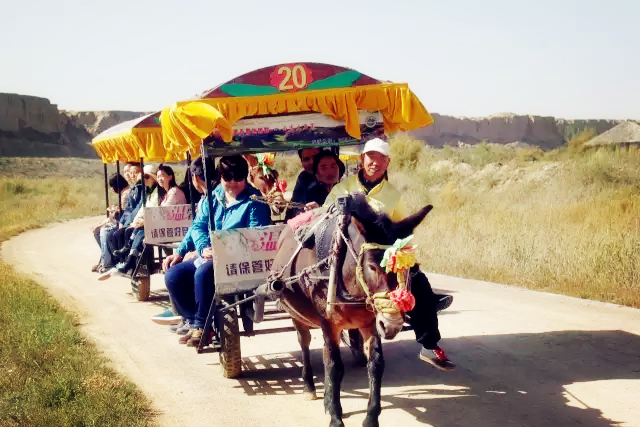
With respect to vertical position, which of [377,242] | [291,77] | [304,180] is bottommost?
[377,242]

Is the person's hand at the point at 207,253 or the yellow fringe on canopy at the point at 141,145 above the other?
the yellow fringe on canopy at the point at 141,145

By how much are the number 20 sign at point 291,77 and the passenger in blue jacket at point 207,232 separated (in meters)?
1.00

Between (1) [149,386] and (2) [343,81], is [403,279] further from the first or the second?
(1) [149,386]

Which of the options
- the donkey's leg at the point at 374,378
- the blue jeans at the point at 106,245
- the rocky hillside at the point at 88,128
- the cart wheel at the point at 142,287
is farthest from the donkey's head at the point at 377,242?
the rocky hillside at the point at 88,128

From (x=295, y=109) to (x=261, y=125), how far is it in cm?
41

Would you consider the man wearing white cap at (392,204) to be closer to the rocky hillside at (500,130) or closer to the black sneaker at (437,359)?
the black sneaker at (437,359)

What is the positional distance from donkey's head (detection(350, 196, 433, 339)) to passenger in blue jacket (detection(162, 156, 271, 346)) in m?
2.34

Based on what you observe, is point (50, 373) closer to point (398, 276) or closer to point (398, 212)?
point (398, 212)

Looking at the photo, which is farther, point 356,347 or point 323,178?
point 323,178

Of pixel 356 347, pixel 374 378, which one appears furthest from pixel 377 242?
pixel 356 347

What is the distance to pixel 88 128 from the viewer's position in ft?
296

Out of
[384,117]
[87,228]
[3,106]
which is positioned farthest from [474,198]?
[3,106]

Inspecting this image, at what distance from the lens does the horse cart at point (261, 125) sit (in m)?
6.80

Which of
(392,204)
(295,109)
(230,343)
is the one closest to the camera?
(392,204)
